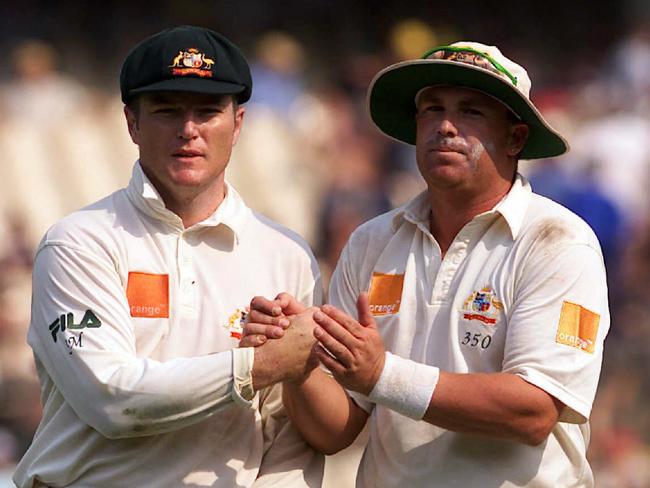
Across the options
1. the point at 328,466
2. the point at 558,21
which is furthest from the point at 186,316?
the point at 558,21

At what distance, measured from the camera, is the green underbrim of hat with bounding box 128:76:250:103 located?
191 inches

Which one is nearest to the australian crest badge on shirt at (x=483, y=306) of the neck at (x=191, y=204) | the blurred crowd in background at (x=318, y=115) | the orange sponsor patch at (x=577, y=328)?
the orange sponsor patch at (x=577, y=328)

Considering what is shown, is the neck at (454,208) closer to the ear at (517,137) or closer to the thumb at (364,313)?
the ear at (517,137)

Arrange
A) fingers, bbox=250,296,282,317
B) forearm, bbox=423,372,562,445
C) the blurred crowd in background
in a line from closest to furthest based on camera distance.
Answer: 1. forearm, bbox=423,372,562,445
2. fingers, bbox=250,296,282,317
3. the blurred crowd in background

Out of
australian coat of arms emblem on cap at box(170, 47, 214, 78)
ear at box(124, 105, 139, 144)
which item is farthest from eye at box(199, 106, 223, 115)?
ear at box(124, 105, 139, 144)

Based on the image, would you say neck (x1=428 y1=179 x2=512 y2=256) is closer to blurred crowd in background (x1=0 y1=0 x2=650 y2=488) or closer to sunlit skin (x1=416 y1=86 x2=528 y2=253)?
sunlit skin (x1=416 y1=86 x2=528 y2=253)

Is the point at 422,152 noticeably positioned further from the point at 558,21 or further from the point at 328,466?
the point at 558,21

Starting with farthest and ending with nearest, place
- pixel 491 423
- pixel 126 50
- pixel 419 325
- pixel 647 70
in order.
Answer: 1. pixel 126 50
2. pixel 647 70
3. pixel 419 325
4. pixel 491 423

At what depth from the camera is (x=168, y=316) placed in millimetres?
4867

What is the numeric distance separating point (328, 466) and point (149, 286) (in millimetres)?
3438

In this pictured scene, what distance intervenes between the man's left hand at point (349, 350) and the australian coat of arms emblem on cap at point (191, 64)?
910mm

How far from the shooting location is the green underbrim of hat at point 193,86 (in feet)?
15.9

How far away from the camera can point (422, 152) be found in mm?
4977

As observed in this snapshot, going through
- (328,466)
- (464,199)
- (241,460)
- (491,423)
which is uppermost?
(464,199)
